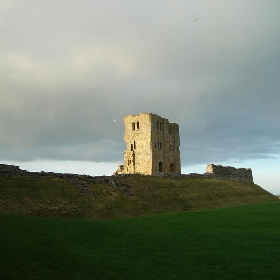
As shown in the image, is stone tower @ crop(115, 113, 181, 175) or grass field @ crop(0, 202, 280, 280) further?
stone tower @ crop(115, 113, 181, 175)

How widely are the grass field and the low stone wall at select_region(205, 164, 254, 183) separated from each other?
A: 3201cm

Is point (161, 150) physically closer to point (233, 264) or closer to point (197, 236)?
point (197, 236)

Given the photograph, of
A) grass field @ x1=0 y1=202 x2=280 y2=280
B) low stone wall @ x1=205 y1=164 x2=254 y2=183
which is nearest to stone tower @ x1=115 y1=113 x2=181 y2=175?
low stone wall @ x1=205 y1=164 x2=254 y2=183

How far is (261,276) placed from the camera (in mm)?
9977

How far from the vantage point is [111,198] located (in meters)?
28.9

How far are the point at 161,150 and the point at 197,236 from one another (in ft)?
155

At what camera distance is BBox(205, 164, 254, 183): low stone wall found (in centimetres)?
4961

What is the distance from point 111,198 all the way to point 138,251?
1649 centimetres

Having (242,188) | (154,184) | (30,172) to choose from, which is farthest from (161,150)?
(30,172)

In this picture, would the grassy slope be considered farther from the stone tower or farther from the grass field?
the stone tower

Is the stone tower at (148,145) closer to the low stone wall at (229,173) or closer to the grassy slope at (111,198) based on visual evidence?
the low stone wall at (229,173)

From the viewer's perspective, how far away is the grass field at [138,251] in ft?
32.7

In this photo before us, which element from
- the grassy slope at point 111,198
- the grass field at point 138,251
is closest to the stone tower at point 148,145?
the grassy slope at point 111,198

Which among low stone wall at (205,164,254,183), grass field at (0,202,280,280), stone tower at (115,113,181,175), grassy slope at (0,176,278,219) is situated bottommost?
grass field at (0,202,280,280)
